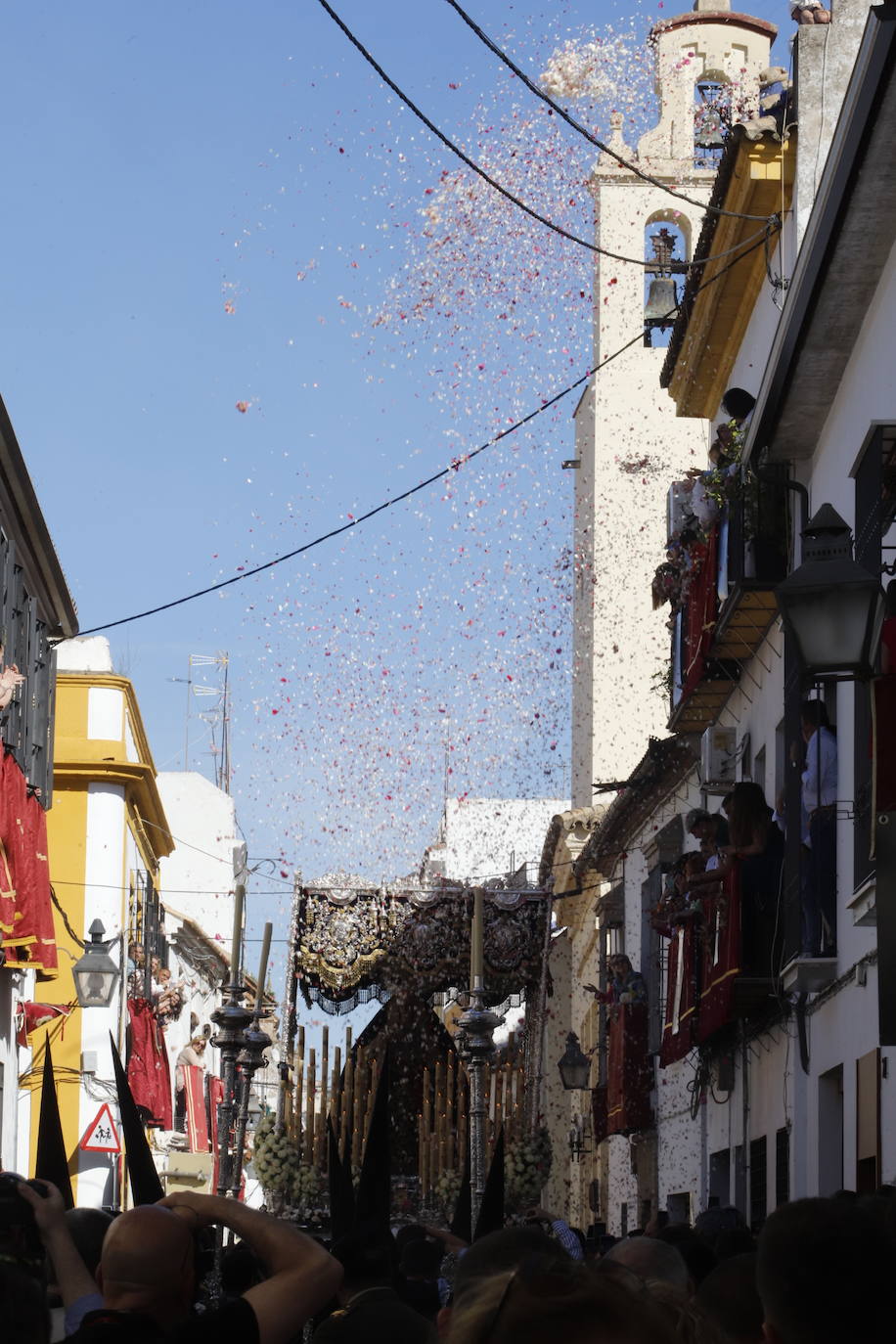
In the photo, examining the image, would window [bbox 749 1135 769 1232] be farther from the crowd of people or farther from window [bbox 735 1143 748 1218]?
the crowd of people

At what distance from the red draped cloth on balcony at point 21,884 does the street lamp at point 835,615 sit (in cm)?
1411

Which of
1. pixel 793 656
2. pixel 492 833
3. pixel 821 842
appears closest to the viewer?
pixel 821 842

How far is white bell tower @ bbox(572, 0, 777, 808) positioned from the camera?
109 ft

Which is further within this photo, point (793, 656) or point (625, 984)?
point (625, 984)

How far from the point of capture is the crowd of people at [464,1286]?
259 centimetres

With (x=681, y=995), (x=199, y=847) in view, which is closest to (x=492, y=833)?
(x=199, y=847)

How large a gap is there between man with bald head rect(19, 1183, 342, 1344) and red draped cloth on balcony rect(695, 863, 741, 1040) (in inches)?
442

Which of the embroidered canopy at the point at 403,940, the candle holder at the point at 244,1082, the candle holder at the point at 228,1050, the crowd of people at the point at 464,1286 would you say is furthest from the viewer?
the embroidered canopy at the point at 403,940

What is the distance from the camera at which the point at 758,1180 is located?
56.2ft

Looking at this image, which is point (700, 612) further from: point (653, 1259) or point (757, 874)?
point (653, 1259)

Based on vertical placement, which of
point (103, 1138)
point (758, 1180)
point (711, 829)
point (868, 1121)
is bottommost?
point (103, 1138)

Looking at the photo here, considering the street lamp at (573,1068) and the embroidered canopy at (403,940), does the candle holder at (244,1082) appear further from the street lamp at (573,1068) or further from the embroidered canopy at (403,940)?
the street lamp at (573,1068)

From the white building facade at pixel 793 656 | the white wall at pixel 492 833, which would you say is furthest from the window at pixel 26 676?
the white wall at pixel 492 833

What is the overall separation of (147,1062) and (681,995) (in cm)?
1835
